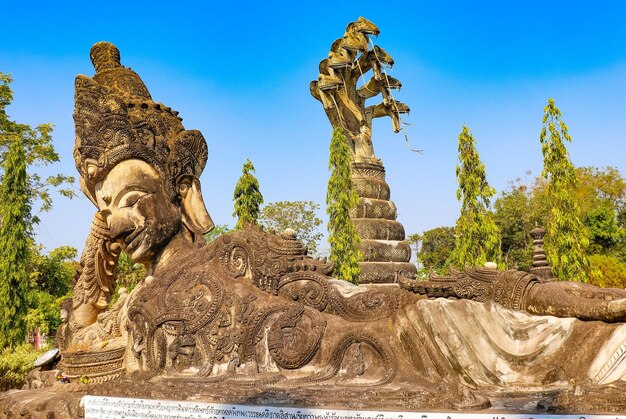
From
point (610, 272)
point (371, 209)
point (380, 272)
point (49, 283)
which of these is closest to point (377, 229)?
point (371, 209)

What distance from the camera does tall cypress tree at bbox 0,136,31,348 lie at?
1513 centimetres

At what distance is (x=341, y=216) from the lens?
16.2 meters

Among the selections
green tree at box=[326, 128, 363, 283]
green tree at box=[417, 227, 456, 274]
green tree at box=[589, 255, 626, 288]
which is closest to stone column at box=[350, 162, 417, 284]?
green tree at box=[326, 128, 363, 283]

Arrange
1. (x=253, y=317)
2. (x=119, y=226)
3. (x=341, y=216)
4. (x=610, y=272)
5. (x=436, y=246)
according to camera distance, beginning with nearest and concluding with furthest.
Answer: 1. (x=253, y=317)
2. (x=119, y=226)
3. (x=341, y=216)
4. (x=610, y=272)
5. (x=436, y=246)

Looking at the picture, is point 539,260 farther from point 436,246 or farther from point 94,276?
point 436,246

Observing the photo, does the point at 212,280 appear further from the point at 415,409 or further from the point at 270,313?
the point at 415,409

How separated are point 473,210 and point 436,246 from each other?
2069 centimetres

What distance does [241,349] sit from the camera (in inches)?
222

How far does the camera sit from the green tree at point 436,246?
36.3 meters

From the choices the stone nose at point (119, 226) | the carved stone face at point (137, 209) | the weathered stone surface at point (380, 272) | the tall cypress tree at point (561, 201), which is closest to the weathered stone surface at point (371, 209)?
the weathered stone surface at point (380, 272)

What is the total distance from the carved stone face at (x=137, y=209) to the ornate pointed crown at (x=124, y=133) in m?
0.11

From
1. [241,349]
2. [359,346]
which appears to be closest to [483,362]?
[359,346]

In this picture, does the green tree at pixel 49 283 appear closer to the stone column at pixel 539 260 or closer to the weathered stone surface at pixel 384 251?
the weathered stone surface at pixel 384 251

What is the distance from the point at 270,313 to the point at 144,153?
240 cm
